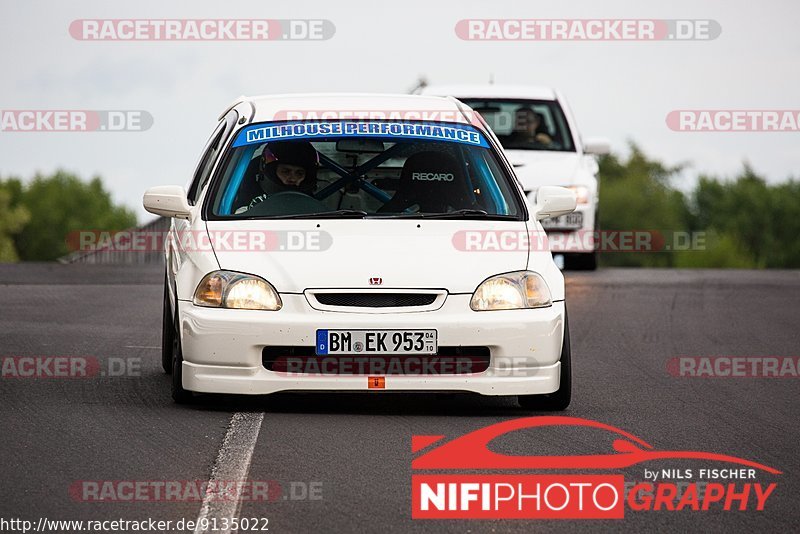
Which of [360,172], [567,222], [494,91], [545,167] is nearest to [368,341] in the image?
[360,172]

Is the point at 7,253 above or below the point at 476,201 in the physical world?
below

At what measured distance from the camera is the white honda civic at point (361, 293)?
8109 millimetres

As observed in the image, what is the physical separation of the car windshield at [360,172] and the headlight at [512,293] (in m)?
0.64

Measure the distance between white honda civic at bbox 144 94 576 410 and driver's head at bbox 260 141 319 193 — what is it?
0.09 ft

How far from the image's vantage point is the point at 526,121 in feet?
61.8

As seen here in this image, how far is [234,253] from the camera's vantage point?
27.6ft

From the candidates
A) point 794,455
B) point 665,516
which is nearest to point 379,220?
point 794,455

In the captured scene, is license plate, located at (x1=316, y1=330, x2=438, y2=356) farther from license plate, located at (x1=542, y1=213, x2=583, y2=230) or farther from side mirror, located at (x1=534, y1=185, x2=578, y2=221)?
license plate, located at (x1=542, y1=213, x2=583, y2=230)

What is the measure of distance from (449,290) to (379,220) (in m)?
0.72

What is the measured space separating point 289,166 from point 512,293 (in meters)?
1.76

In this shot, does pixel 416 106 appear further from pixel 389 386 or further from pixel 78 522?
pixel 78 522

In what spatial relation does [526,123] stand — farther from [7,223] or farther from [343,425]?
[7,223]

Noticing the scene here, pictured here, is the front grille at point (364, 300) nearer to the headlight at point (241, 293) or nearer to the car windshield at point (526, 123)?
the headlight at point (241, 293)

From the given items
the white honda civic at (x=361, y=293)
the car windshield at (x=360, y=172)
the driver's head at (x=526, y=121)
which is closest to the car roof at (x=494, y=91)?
the driver's head at (x=526, y=121)
